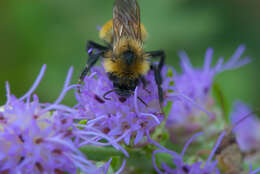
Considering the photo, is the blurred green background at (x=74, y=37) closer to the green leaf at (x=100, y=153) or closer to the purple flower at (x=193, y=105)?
the purple flower at (x=193, y=105)

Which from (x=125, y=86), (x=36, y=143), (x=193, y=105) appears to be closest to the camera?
(x=36, y=143)

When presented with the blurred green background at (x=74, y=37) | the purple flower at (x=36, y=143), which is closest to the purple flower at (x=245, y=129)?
the blurred green background at (x=74, y=37)

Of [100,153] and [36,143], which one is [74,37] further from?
[36,143]

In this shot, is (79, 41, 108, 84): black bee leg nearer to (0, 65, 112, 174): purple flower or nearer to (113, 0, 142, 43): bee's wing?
(113, 0, 142, 43): bee's wing

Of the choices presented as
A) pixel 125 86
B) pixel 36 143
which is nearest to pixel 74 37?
pixel 125 86

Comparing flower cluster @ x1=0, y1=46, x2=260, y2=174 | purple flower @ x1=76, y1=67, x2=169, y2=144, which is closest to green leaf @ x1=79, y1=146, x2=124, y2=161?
flower cluster @ x1=0, y1=46, x2=260, y2=174

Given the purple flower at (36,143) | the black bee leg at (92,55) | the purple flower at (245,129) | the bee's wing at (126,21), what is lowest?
the purple flower at (245,129)
